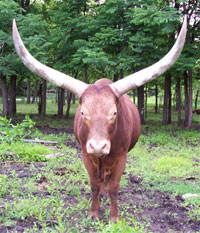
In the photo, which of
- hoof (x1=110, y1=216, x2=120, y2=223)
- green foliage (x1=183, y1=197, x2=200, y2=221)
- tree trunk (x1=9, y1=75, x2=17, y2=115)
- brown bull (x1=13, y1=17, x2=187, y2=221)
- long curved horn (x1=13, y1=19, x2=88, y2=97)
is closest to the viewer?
brown bull (x1=13, y1=17, x2=187, y2=221)

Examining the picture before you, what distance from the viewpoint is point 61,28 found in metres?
12.1

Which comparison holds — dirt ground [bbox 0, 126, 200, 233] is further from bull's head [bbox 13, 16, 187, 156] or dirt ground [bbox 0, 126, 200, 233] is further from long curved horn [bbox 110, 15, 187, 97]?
long curved horn [bbox 110, 15, 187, 97]

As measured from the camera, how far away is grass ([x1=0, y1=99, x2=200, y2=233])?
3.41 meters

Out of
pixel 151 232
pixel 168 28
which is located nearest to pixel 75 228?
pixel 151 232

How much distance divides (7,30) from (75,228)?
29.4ft

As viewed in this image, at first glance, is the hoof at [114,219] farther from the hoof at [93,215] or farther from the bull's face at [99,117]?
the bull's face at [99,117]

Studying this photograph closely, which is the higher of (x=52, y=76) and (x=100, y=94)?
(x=52, y=76)

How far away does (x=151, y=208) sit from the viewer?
13.3 ft

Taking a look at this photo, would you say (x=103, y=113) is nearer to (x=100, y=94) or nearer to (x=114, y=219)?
(x=100, y=94)

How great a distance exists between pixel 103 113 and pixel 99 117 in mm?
65

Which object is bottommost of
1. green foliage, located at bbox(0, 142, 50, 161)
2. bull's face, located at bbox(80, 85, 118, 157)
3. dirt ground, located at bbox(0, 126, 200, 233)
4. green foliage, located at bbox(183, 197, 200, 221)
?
dirt ground, located at bbox(0, 126, 200, 233)

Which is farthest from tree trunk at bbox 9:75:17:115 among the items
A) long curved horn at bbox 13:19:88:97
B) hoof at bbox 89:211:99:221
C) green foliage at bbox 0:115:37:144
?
hoof at bbox 89:211:99:221

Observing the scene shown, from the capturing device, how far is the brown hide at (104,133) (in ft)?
9.32

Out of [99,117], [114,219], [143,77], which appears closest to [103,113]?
[99,117]
